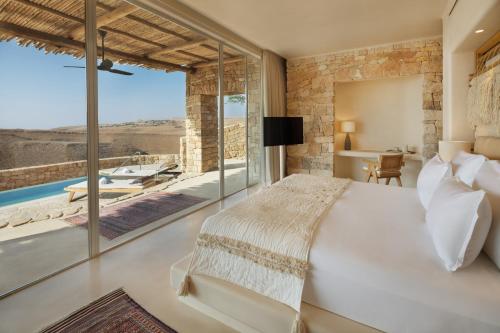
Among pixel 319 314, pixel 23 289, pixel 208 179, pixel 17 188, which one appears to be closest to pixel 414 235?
pixel 319 314

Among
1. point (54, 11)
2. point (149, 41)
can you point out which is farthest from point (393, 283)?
point (149, 41)

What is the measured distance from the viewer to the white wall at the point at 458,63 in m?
2.59

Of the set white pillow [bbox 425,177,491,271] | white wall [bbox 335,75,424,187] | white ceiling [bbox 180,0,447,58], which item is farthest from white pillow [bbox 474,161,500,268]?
white wall [bbox 335,75,424,187]

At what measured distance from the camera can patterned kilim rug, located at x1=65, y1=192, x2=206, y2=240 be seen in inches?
111

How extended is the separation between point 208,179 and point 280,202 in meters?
2.64

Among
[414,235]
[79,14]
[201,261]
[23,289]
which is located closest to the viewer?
[414,235]

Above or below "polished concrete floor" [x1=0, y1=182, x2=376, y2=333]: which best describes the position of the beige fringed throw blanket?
above

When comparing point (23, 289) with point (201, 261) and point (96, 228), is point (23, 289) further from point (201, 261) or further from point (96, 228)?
point (201, 261)

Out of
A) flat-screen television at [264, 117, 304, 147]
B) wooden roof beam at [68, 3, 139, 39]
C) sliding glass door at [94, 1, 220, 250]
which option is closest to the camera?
wooden roof beam at [68, 3, 139, 39]

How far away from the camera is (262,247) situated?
150 cm

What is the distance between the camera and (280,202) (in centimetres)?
209

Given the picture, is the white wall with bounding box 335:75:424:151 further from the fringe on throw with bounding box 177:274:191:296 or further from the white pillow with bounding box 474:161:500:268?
the fringe on throw with bounding box 177:274:191:296

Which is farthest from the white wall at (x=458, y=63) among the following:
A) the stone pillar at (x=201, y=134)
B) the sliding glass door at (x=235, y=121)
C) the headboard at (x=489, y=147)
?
the stone pillar at (x=201, y=134)

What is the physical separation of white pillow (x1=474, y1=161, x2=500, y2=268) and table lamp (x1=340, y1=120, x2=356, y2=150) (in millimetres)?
3633
